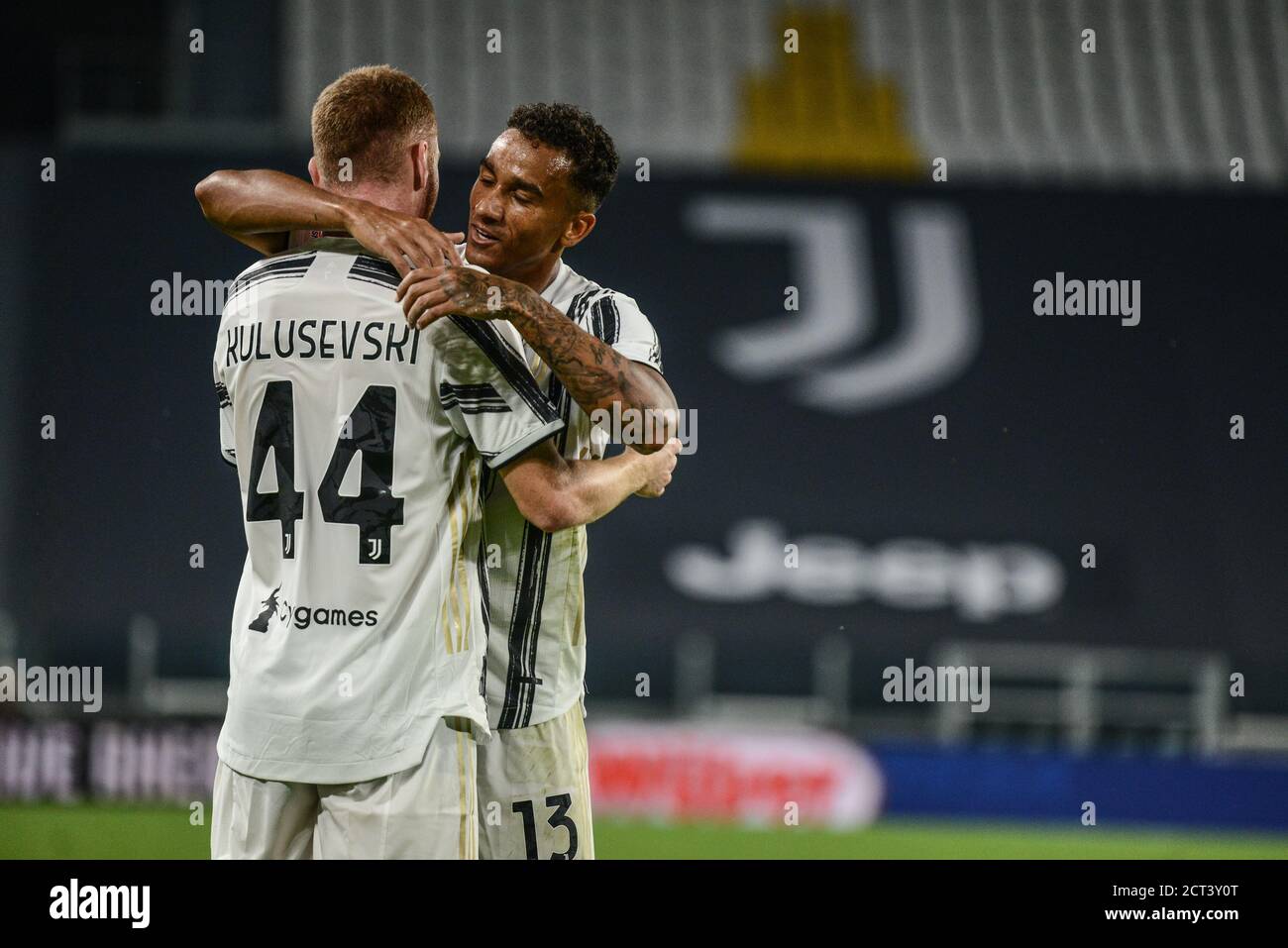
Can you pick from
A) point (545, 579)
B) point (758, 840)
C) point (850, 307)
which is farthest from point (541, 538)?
point (850, 307)

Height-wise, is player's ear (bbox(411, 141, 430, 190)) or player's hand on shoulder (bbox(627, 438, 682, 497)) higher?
player's ear (bbox(411, 141, 430, 190))

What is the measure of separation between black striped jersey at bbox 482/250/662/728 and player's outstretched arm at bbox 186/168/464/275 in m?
0.34

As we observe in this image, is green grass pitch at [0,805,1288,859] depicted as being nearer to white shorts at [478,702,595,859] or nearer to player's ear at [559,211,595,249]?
white shorts at [478,702,595,859]

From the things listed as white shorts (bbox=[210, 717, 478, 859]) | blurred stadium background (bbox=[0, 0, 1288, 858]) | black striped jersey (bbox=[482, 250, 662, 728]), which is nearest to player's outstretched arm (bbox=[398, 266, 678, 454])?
black striped jersey (bbox=[482, 250, 662, 728])

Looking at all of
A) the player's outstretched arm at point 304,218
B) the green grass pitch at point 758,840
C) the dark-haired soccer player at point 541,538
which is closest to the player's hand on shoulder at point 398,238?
the player's outstretched arm at point 304,218

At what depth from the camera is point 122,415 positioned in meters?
9.60

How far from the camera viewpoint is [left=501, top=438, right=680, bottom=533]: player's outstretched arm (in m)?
2.57

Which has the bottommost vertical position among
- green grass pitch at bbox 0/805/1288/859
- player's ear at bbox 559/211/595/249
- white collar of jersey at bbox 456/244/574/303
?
green grass pitch at bbox 0/805/1288/859

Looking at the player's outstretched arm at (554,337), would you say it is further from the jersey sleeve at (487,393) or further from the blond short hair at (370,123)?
the blond short hair at (370,123)

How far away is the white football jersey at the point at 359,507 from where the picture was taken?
2557 mm

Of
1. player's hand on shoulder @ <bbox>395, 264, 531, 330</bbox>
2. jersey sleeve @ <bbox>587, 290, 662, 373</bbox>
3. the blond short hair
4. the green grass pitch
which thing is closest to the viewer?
player's hand on shoulder @ <bbox>395, 264, 531, 330</bbox>

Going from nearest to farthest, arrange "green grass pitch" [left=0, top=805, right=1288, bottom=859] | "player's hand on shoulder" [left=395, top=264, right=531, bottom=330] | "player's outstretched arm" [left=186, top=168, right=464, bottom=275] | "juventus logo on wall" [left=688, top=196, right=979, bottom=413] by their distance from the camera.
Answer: "player's hand on shoulder" [left=395, top=264, right=531, bottom=330] < "player's outstretched arm" [left=186, top=168, right=464, bottom=275] < "green grass pitch" [left=0, top=805, right=1288, bottom=859] < "juventus logo on wall" [left=688, top=196, right=979, bottom=413]

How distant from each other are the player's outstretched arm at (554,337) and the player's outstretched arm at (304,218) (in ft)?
0.24
